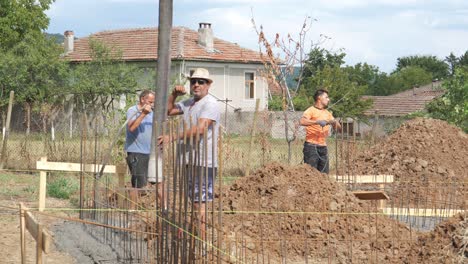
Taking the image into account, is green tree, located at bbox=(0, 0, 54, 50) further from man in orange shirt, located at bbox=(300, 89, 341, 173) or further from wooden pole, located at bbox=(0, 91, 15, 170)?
man in orange shirt, located at bbox=(300, 89, 341, 173)

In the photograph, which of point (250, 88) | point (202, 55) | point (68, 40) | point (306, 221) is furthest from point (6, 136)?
point (250, 88)

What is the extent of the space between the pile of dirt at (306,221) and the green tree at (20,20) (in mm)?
32023

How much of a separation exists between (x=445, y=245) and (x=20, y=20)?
36998 millimetres

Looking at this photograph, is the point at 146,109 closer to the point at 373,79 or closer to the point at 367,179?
the point at 367,179

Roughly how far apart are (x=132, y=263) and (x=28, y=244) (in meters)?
1.61

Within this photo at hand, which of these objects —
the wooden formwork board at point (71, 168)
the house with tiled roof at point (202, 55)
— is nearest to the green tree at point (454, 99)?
the wooden formwork board at point (71, 168)

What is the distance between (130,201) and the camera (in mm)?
8750

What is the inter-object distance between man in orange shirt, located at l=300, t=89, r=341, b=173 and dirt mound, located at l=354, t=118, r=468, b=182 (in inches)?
107

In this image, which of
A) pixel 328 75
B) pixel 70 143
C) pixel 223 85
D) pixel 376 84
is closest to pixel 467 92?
pixel 70 143

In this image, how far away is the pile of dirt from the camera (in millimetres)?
8570

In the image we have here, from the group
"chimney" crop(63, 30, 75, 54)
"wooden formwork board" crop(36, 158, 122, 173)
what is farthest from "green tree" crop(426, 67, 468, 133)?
"chimney" crop(63, 30, 75, 54)

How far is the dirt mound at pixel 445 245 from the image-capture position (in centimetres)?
720

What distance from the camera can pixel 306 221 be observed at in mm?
9023

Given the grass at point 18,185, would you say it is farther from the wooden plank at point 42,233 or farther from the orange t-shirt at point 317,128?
the wooden plank at point 42,233
